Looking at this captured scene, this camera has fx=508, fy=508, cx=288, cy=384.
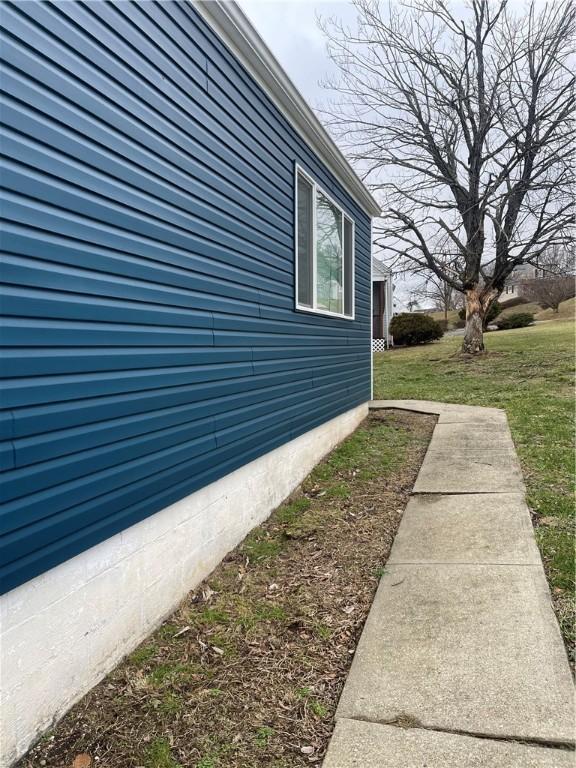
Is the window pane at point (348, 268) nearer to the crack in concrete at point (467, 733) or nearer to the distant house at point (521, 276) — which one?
the crack in concrete at point (467, 733)

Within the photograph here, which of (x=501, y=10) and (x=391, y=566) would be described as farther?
(x=501, y=10)

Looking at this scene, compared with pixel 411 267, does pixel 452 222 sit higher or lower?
higher

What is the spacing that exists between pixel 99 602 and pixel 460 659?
168cm

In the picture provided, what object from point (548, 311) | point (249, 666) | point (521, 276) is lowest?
point (249, 666)

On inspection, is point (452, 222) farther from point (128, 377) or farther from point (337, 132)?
point (128, 377)

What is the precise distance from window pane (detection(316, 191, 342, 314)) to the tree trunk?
10177 millimetres

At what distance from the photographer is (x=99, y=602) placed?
2314 mm

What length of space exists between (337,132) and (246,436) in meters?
13.7

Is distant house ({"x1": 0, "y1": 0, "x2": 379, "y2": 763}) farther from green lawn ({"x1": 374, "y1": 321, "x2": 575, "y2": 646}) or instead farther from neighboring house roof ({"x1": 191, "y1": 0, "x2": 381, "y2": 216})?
green lawn ({"x1": 374, "y1": 321, "x2": 575, "y2": 646})

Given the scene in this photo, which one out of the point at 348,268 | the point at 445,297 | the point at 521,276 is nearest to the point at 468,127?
the point at 348,268

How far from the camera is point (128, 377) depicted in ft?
8.13

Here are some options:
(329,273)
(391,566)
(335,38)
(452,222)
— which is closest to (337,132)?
(335,38)

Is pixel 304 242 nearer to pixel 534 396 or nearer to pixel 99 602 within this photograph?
pixel 99 602

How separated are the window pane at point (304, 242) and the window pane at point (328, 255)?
259 mm
